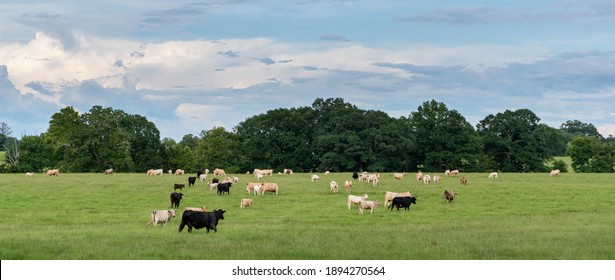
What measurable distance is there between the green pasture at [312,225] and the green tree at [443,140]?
139 feet

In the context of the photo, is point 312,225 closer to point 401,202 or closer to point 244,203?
point 401,202

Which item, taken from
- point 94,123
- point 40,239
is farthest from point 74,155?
point 40,239

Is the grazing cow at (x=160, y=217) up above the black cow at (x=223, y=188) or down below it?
below

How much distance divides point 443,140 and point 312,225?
69671mm

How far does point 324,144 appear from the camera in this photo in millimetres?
88312

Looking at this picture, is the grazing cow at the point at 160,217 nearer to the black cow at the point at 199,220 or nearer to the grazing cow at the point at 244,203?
the black cow at the point at 199,220

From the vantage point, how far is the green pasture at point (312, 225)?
53.6 feet

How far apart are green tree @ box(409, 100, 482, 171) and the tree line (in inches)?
5.6

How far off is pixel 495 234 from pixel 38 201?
2651cm

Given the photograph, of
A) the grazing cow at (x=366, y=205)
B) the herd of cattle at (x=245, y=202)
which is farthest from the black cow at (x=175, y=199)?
the grazing cow at (x=366, y=205)

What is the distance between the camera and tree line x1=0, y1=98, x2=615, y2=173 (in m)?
87.9

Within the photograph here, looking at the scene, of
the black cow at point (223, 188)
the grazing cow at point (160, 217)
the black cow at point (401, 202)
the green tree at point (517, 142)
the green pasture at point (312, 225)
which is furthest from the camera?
the green tree at point (517, 142)

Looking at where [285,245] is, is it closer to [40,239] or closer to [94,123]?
[40,239]

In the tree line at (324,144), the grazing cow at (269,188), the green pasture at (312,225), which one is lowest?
the green pasture at (312,225)
